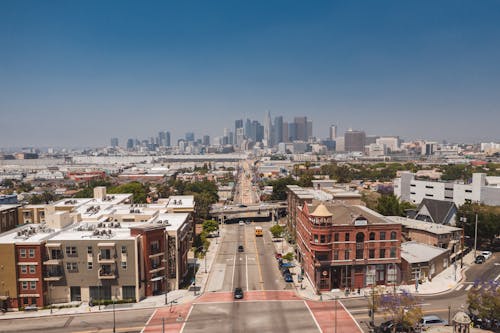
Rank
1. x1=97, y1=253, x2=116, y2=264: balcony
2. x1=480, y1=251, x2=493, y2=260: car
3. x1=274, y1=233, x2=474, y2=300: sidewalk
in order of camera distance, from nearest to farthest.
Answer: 1. x1=97, y1=253, x2=116, y2=264: balcony
2. x1=274, y1=233, x2=474, y2=300: sidewalk
3. x1=480, y1=251, x2=493, y2=260: car

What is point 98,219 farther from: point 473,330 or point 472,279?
point 472,279

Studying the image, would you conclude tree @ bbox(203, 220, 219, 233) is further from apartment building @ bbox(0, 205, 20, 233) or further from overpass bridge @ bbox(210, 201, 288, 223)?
apartment building @ bbox(0, 205, 20, 233)

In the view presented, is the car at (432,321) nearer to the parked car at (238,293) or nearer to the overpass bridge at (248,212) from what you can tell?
the parked car at (238,293)

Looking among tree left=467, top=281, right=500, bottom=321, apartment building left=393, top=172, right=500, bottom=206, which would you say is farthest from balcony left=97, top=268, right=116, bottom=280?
apartment building left=393, top=172, right=500, bottom=206

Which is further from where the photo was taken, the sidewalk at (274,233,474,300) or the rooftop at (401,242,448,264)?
the rooftop at (401,242,448,264)

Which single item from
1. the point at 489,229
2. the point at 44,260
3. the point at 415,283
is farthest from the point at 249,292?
the point at 489,229

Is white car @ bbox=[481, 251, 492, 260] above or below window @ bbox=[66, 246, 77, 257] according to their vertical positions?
below

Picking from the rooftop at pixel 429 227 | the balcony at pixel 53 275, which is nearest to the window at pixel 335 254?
the rooftop at pixel 429 227
